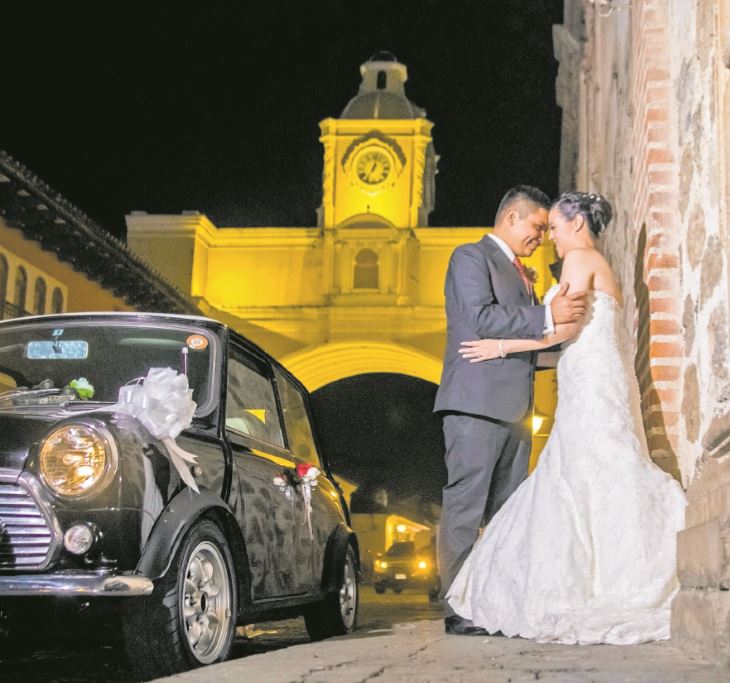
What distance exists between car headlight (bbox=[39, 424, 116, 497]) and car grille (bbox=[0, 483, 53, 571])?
4.5 inches

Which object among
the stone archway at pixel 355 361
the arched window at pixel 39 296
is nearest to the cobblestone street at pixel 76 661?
the arched window at pixel 39 296

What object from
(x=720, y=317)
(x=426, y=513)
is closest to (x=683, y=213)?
(x=720, y=317)

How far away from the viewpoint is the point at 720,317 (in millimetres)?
4102

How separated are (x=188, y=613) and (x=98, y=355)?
1.52 m

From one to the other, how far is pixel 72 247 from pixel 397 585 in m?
11.6

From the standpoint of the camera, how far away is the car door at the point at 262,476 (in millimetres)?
5223

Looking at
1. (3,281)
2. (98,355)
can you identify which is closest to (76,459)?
(98,355)

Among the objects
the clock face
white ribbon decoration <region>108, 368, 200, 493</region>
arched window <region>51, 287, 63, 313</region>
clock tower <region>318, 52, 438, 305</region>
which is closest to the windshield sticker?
white ribbon decoration <region>108, 368, 200, 493</region>

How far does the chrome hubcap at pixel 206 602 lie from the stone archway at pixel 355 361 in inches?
1428

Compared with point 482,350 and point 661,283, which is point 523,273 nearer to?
point 482,350

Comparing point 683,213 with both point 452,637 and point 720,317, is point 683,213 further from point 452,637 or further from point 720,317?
point 452,637

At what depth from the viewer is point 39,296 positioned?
22484mm

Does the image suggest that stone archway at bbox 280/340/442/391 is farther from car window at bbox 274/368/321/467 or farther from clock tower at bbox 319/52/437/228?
car window at bbox 274/368/321/467

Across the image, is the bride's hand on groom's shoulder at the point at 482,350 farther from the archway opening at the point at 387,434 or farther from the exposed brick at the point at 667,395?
the archway opening at the point at 387,434
